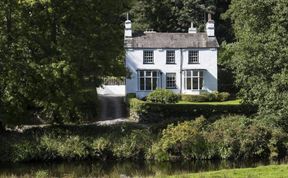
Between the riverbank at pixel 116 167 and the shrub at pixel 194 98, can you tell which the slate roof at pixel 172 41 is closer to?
the shrub at pixel 194 98

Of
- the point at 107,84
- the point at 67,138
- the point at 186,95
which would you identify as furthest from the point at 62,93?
the point at 107,84

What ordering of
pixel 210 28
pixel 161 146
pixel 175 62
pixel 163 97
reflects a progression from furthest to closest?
pixel 175 62 < pixel 210 28 < pixel 163 97 < pixel 161 146

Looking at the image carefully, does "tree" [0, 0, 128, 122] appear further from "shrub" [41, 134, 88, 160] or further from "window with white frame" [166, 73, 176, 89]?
"window with white frame" [166, 73, 176, 89]

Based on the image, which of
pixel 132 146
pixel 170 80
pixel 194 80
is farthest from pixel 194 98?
pixel 132 146

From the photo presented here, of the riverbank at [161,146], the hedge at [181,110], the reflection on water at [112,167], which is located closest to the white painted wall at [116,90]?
the hedge at [181,110]

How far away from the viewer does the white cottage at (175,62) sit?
53.2 m

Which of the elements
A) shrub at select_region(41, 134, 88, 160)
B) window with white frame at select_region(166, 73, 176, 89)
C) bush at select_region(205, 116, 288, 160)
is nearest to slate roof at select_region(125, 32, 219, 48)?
window with white frame at select_region(166, 73, 176, 89)

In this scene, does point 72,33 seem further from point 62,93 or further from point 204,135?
point 204,135

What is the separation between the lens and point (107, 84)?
5591 cm

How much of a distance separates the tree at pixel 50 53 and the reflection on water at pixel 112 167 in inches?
172

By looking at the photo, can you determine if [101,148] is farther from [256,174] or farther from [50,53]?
[256,174]

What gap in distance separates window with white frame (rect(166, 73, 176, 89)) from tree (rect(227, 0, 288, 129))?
75.5ft

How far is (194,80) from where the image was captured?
5347cm

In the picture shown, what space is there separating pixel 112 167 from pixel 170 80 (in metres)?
30.6
